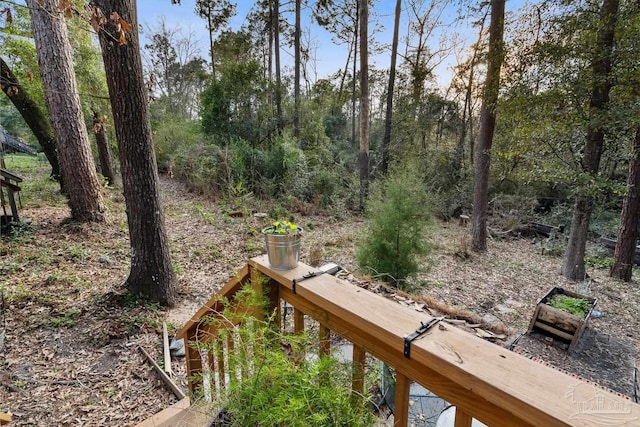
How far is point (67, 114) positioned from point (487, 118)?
6.72m

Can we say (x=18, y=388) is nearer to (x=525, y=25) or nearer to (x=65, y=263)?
(x=65, y=263)

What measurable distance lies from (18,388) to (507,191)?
9959 millimetres

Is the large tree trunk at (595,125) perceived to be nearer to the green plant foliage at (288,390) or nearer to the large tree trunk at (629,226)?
the large tree trunk at (629,226)

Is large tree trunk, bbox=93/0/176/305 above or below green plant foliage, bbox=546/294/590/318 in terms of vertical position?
above

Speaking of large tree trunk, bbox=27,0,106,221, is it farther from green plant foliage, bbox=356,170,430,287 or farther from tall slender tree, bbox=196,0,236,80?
tall slender tree, bbox=196,0,236,80

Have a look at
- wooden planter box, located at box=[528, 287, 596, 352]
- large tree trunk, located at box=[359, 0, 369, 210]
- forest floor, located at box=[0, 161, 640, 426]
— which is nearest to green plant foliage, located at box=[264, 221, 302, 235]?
forest floor, located at box=[0, 161, 640, 426]

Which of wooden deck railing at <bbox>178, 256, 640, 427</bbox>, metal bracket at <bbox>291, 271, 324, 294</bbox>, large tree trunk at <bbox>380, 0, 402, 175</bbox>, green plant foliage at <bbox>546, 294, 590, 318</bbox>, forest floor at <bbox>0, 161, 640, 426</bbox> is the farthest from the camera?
large tree trunk at <bbox>380, 0, 402, 175</bbox>

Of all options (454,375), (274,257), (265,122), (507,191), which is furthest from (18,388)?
(507,191)

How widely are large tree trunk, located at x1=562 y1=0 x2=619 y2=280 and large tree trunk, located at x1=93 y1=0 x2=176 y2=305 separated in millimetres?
5036

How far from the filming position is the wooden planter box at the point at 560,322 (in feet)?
8.92

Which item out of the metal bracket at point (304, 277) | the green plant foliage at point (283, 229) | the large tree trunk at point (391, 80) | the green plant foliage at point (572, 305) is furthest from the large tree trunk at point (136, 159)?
the large tree trunk at point (391, 80)

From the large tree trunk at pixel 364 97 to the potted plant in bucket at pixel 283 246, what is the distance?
6709mm

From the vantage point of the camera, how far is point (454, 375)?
59 cm

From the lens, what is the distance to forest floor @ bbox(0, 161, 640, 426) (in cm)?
198
